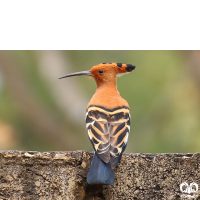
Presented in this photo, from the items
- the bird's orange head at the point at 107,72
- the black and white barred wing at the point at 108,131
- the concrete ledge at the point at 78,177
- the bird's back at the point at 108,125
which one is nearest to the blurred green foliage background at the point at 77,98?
the bird's orange head at the point at 107,72

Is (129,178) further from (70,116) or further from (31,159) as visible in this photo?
(70,116)

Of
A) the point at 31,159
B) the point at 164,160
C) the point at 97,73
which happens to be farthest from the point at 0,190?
the point at 97,73

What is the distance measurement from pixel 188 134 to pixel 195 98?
147 centimetres

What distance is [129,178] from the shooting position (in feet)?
8.63

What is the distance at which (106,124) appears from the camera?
11.0 ft

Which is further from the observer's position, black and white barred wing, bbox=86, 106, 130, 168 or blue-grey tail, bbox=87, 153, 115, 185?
black and white barred wing, bbox=86, 106, 130, 168

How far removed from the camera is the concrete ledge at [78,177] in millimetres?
2533

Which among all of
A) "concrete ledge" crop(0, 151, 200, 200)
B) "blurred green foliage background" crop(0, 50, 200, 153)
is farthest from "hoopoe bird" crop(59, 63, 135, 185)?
"blurred green foliage background" crop(0, 50, 200, 153)

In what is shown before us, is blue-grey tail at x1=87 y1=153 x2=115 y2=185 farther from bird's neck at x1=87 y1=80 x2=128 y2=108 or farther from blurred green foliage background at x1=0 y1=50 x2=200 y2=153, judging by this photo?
blurred green foliage background at x1=0 y1=50 x2=200 y2=153

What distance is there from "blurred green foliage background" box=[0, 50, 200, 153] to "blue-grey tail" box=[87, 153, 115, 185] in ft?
20.9

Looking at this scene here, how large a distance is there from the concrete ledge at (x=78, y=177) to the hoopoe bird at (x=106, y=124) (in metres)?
0.12

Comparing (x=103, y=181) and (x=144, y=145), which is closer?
(x=103, y=181)

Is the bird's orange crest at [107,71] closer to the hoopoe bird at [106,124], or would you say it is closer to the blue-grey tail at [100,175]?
the hoopoe bird at [106,124]

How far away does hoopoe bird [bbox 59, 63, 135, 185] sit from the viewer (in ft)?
8.54
